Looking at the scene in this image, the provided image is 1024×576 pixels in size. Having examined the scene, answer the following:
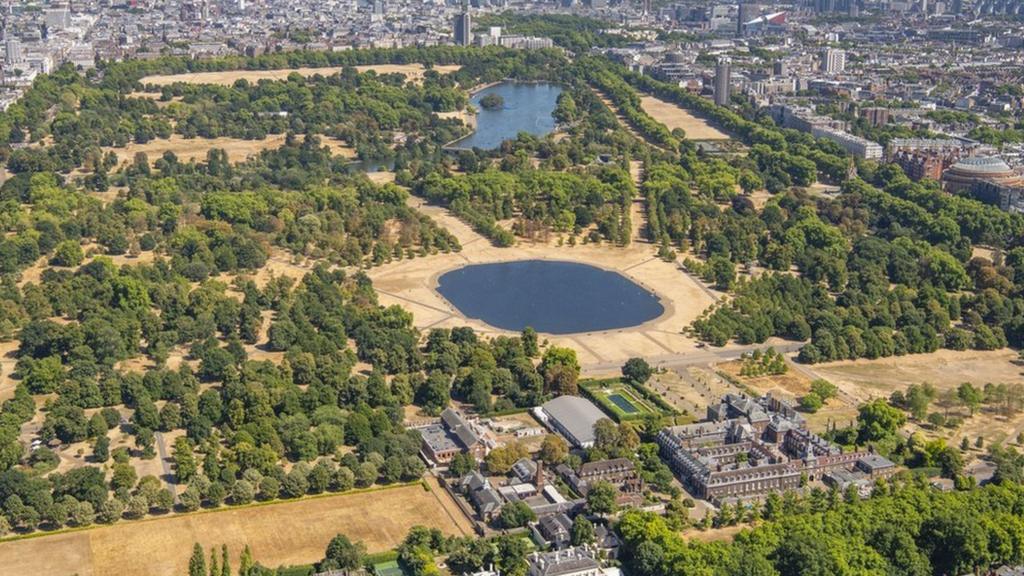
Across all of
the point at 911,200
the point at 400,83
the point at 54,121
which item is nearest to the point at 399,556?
the point at 911,200

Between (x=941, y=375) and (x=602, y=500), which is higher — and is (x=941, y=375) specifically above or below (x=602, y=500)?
below

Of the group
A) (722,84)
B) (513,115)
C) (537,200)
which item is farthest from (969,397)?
(722,84)

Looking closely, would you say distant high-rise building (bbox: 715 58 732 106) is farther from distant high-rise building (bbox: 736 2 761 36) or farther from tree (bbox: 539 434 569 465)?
tree (bbox: 539 434 569 465)

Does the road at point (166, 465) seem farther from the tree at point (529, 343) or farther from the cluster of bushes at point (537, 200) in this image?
the cluster of bushes at point (537, 200)

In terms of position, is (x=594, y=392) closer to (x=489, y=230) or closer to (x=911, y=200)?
(x=489, y=230)

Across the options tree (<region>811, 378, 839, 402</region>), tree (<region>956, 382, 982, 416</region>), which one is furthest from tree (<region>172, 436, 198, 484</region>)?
tree (<region>956, 382, 982, 416</region>)

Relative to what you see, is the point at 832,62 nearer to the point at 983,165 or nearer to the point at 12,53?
the point at 983,165

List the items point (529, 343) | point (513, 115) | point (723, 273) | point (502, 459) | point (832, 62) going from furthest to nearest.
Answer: point (832, 62) < point (513, 115) < point (723, 273) < point (529, 343) < point (502, 459)
